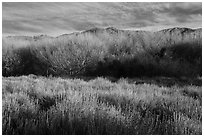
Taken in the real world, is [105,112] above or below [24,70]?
above

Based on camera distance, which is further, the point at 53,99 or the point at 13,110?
the point at 53,99

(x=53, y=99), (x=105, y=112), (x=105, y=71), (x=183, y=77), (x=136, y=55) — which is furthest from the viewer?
(x=136, y=55)

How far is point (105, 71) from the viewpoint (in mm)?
8062

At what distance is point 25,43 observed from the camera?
1109cm

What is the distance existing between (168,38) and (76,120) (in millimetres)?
6857

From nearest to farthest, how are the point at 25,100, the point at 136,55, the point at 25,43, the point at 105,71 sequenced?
the point at 25,100, the point at 105,71, the point at 136,55, the point at 25,43

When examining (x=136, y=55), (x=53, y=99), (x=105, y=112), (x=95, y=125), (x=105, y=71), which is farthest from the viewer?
(x=136, y=55)

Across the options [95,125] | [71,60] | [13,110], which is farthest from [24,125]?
[71,60]

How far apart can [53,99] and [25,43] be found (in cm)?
730

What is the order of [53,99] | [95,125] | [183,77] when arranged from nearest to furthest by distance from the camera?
[95,125] → [53,99] → [183,77]

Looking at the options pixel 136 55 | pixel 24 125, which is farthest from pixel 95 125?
pixel 136 55

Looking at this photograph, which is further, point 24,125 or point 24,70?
point 24,70

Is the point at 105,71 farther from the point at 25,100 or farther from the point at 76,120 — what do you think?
the point at 76,120

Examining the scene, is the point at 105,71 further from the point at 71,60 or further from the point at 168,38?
the point at 168,38
